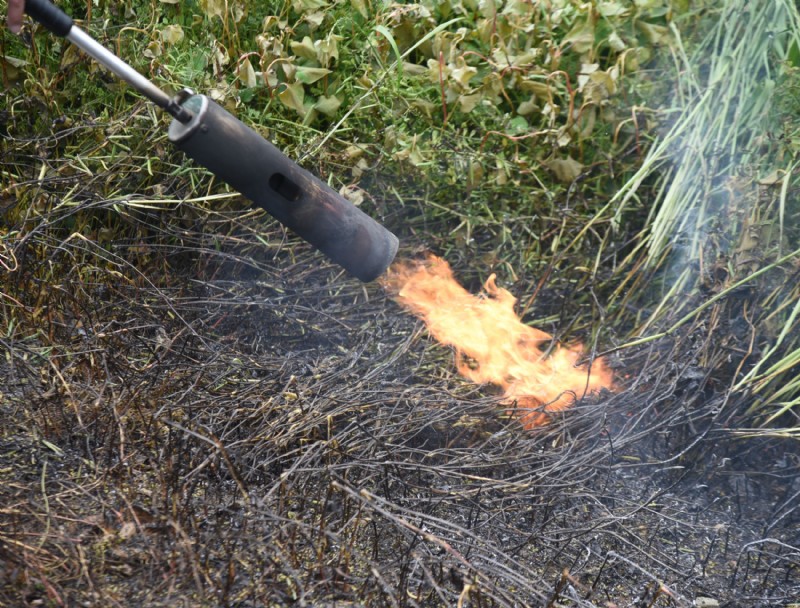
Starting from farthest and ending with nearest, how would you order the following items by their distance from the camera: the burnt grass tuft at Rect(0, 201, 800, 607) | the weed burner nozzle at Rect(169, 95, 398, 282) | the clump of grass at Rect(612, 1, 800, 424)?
1. the clump of grass at Rect(612, 1, 800, 424)
2. the weed burner nozzle at Rect(169, 95, 398, 282)
3. the burnt grass tuft at Rect(0, 201, 800, 607)

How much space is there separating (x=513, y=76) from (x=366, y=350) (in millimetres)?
1425

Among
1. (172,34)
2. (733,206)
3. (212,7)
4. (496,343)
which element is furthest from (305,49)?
(733,206)

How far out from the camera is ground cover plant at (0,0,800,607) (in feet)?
7.31

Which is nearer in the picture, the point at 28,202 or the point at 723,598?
the point at 723,598

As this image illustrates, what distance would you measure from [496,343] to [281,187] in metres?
1.09

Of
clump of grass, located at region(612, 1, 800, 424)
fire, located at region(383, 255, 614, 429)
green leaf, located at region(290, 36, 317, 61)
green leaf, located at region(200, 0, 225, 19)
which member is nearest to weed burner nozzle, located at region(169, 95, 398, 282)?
fire, located at region(383, 255, 614, 429)

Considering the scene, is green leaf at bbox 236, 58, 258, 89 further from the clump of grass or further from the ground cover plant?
the clump of grass

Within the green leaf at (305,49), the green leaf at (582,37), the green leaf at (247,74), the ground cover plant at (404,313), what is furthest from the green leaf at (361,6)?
the green leaf at (582,37)

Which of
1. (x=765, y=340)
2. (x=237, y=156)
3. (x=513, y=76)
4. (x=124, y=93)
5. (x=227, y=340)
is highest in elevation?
(x=237, y=156)

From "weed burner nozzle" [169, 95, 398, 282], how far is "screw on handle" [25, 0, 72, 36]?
0.36m

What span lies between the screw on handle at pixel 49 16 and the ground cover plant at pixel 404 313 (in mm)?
829

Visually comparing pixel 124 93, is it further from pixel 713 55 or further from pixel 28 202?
pixel 713 55

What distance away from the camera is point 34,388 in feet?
8.75

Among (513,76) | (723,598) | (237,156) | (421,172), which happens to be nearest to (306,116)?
(421,172)
